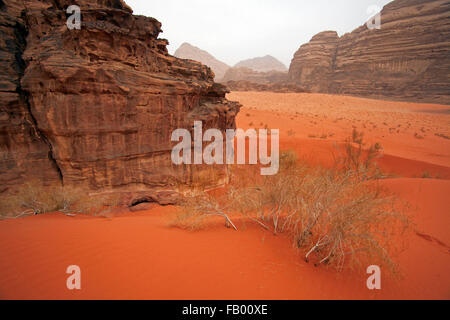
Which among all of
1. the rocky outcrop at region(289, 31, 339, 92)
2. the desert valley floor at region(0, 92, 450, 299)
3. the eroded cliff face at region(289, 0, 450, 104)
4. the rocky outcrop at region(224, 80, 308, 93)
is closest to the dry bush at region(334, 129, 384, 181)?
the desert valley floor at region(0, 92, 450, 299)

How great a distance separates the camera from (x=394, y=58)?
1551 inches

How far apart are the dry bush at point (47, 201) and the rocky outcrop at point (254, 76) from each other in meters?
63.4

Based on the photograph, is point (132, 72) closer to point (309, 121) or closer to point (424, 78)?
point (309, 121)

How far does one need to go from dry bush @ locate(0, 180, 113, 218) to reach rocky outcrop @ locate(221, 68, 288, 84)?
63409 mm

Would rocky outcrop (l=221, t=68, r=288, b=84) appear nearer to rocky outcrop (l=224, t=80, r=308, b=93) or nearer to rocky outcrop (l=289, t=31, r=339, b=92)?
rocky outcrop (l=289, t=31, r=339, b=92)

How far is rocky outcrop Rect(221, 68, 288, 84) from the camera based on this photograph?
6319 centimetres

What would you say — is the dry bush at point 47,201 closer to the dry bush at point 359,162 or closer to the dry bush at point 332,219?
the dry bush at point 332,219

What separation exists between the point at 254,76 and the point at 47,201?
227ft

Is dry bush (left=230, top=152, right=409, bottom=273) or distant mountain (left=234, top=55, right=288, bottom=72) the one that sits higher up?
distant mountain (left=234, top=55, right=288, bottom=72)

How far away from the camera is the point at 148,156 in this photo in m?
5.63

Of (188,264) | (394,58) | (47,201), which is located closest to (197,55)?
(394,58)

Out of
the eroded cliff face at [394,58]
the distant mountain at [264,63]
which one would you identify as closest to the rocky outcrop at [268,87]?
the eroded cliff face at [394,58]

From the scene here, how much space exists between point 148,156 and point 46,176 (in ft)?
8.16
